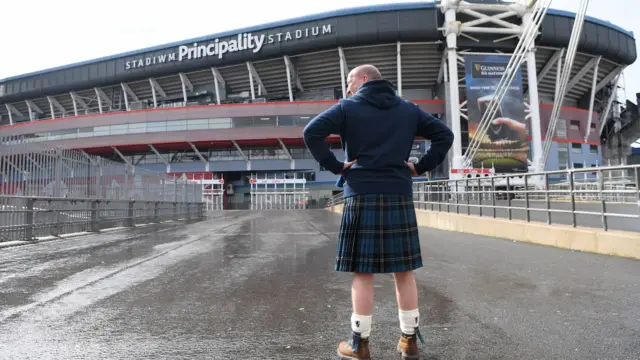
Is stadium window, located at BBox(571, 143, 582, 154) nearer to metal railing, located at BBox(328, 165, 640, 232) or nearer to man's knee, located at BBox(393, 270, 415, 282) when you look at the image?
metal railing, located at BBox(328, 165, 640, 232)

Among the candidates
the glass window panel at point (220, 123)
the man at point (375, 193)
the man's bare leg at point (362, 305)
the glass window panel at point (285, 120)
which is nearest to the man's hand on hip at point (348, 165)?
the man at point (375, 193)

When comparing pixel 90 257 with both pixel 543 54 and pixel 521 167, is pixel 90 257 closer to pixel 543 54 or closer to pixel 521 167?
pixel 521 167

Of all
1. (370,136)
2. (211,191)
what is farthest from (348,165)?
(211,191)

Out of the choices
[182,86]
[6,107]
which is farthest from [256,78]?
[6,107]

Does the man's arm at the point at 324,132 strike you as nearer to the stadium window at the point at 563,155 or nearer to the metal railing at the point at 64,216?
the metal railing at the point at 64,216

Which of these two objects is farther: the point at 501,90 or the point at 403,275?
the point at 501,90

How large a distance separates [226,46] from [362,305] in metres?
41.9

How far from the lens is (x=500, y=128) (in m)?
30.9

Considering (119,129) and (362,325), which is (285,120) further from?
(362,325)

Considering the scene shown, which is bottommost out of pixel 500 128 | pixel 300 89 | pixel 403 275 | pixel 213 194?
pixel 403 275

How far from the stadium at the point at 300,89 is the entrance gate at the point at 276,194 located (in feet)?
0.44

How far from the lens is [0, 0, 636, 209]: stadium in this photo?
108 ft

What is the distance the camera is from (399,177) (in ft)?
7.71

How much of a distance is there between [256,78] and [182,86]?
1035 cm
